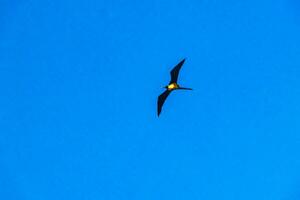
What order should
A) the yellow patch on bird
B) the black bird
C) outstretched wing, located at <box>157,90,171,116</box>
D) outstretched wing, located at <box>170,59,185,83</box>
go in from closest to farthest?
outstretched wing, located at <box>170,59,185,83</box>, the black bird, the yellow patch on bird, outstretched wing, located at <box>157,90,171,116</box>

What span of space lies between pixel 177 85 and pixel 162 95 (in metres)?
0.90

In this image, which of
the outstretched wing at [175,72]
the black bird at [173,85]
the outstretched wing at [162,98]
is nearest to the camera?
the outstretched wing at [175,72]

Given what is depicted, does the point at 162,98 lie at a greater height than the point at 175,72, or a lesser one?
lesser

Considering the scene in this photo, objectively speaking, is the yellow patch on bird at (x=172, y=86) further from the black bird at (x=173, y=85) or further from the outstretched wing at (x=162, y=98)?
the outstretched wing at (x=162, y=98)

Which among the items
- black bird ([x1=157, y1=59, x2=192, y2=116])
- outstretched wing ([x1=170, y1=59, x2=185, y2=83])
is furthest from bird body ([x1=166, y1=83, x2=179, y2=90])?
outstretched wing ([x1=170, y1=59, x2=185, y2=83])

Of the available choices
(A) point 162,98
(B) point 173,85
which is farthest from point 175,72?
(A) point 162,98

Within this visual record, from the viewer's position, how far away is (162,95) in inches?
821

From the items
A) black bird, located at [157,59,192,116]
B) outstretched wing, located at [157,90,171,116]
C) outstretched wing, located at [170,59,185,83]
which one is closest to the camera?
outstretched wing, located at [170,59,185,83]

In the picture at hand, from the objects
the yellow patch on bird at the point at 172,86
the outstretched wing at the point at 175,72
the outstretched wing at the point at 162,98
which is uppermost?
the outstretched wing at the point at 175,72

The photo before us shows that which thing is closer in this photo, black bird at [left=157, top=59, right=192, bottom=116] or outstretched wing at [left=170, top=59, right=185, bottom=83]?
outstretched wing at [left=170, top=59, right=185, bottom=83]

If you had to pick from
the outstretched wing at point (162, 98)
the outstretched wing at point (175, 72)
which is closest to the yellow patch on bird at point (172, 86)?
the outstretched wing at point (175, 72)

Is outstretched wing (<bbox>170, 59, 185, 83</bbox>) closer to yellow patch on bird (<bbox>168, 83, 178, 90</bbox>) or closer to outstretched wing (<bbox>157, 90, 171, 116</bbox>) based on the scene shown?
yellow patch on bird (<bbox>168, 83, 178, 90</bbox>)

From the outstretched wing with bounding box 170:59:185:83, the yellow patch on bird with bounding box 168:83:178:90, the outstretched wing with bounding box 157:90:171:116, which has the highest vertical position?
the outstretched wing with bounding box 170:59:185:83

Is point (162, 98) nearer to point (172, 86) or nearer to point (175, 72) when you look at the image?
point (172, 86)
